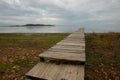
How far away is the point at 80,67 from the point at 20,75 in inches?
93.2

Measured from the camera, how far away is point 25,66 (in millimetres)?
5836

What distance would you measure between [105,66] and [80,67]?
2793 mm

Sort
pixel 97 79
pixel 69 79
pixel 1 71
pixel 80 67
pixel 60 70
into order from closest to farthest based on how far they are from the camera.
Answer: pixel 69 79 → pixel 60 70 → pixel 80 67 → pixel 97 79 → pixel 1 71

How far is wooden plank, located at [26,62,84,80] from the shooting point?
9.82 feet

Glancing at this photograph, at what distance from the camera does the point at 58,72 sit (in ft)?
10.7

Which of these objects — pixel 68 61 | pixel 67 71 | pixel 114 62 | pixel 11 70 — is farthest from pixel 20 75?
pixel 114 62

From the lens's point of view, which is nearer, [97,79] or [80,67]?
[80,67]

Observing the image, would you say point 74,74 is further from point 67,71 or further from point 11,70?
point 11,70

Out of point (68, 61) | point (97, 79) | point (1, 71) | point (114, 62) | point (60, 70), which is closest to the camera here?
point (60, 70)

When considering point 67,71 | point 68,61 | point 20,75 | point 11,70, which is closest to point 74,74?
point 67,71

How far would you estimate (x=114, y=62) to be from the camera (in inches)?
255

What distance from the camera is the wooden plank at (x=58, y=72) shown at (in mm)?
2992

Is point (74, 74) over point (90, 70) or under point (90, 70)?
over

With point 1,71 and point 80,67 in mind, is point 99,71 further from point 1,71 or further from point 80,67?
point 1,71
